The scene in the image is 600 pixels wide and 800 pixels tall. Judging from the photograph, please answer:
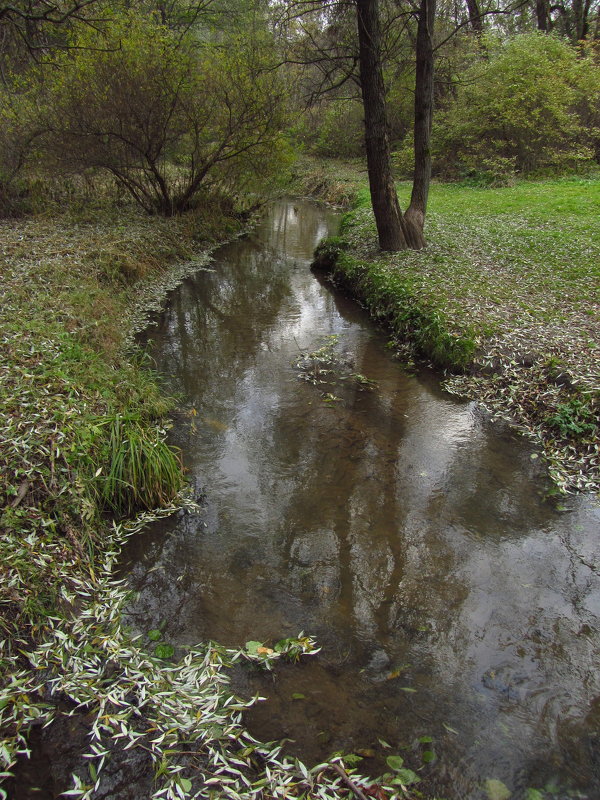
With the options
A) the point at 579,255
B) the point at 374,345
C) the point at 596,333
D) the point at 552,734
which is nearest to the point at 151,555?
the point at 552,734

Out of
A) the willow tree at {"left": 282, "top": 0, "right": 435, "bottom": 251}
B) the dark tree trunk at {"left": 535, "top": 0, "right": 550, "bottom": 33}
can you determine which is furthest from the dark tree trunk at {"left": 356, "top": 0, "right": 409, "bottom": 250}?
the dark tree trunk at {"left": 535, "top": 0, "right": 550, "bottom": 33}

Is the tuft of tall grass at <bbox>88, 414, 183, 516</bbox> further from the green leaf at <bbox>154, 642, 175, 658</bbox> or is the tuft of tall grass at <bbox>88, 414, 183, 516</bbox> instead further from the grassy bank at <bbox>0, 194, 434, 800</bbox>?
the green leaf at <bbox>154, 642, 175, 658</bbox>

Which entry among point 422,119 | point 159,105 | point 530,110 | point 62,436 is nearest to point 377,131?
point 422,119

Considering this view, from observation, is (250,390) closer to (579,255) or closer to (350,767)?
(350,767)

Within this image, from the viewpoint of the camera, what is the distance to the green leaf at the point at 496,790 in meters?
2.51

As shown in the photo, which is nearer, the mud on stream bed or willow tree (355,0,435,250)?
the mud on stream bed

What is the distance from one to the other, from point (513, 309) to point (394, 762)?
679 cm

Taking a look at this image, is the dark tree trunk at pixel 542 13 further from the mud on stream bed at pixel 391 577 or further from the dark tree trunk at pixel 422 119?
the mud on stream bed at pixel 391 577

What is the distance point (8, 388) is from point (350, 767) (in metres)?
4.03

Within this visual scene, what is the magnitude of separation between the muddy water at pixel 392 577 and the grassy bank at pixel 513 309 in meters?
0.47

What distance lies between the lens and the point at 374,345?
8.62 m

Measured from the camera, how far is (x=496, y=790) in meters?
2.54

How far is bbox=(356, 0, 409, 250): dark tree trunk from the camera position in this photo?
995 centimetres

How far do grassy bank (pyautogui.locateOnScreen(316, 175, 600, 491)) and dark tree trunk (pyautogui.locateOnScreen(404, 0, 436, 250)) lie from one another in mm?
737
